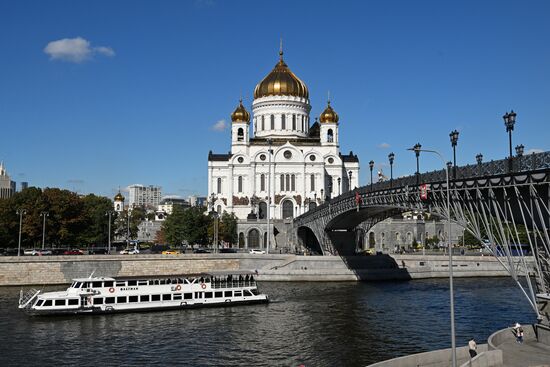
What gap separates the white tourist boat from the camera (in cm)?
4200

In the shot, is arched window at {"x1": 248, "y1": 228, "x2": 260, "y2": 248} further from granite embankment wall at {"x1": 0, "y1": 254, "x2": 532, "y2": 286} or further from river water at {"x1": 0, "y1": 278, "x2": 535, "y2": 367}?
river water at {"x1": 0, "y1": 278, "x2": 535, "y2": 367}

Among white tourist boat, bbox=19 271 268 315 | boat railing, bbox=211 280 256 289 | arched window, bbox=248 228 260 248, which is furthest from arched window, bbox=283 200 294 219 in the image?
white tourist boat, bbox=19 271 268 315

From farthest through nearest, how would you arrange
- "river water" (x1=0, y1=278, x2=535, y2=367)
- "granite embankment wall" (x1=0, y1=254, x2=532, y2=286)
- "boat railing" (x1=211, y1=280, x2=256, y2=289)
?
"granite embankment wall" (x1=0, y1=254, x2=532, y2=286)
"boat railing" (x1=211, y1=280, x2=256, y2=289)
"river water" (x1=0, y1=278, x2=535, y2=367)

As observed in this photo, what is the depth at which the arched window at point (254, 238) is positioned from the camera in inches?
3770

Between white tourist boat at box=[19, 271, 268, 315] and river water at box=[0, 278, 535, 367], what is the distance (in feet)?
2.80

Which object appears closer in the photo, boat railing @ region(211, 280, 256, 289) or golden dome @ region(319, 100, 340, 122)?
boat railing @ region(211, 280, 256, 289)

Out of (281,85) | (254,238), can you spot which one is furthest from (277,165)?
(281,85)

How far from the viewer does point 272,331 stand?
35.9 m

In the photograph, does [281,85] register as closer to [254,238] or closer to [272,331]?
[254,238]

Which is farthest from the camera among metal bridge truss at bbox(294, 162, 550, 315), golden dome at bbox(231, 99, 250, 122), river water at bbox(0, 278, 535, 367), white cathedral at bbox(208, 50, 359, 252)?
golden dome at bbox(231, 99, 250, 122)

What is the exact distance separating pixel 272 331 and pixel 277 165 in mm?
68381

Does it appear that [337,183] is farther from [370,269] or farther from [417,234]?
[370,269]

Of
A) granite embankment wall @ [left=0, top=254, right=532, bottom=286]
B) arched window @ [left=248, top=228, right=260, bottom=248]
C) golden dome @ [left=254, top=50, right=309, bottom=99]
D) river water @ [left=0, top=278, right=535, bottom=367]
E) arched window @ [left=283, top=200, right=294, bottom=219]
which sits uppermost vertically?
golden dome @ [left=254, top=50, right=309, bottom=99]

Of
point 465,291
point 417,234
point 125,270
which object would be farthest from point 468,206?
point 417,234
